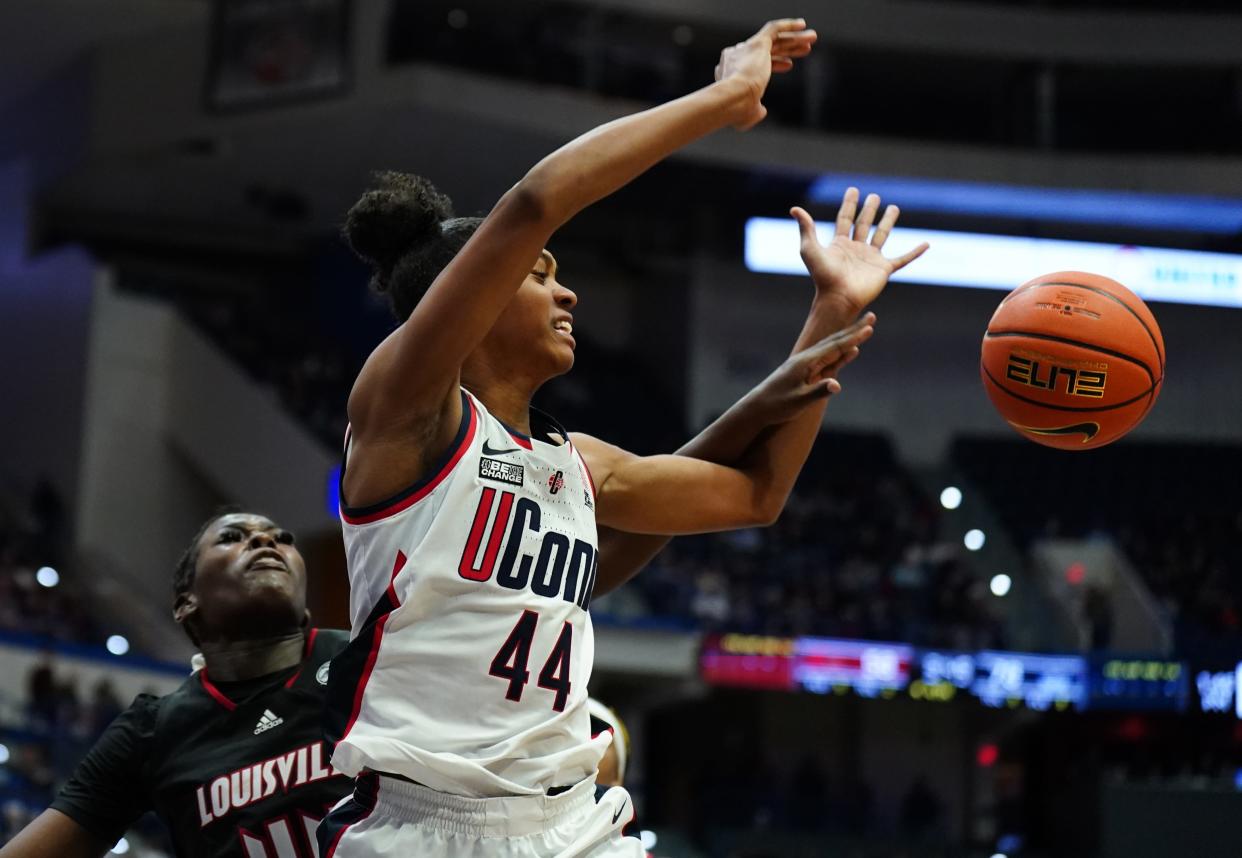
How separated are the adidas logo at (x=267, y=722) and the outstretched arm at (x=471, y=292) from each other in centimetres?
106

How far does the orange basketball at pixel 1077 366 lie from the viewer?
3.92 m

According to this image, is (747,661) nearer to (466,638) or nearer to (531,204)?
(466,638)

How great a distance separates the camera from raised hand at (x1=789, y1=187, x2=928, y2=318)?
3283mm

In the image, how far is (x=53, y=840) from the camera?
3.38 m

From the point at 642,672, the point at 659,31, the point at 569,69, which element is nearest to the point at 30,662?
the point at 642,672

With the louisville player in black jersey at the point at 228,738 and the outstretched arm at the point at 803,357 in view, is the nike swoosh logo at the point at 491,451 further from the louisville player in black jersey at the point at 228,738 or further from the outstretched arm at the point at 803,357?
A: the louisville player in black jersey at the point at 228,738

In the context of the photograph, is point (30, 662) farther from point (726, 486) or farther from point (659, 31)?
point (726, 486)

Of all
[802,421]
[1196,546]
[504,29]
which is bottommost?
[1196,546]

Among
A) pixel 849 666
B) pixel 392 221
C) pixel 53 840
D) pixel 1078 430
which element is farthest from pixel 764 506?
pixel 849 666

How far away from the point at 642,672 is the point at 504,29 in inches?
349

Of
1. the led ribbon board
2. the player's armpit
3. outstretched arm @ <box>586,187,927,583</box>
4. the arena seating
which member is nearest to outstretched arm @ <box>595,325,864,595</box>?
outstretched arm @ <box>586,187,927,583</box>

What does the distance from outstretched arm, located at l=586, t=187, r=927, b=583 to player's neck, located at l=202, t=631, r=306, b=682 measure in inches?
30.9

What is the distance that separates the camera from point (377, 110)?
19.6 meters

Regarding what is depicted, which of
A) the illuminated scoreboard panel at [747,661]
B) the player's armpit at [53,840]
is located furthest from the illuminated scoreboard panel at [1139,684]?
the player's armpit at [53,840]
